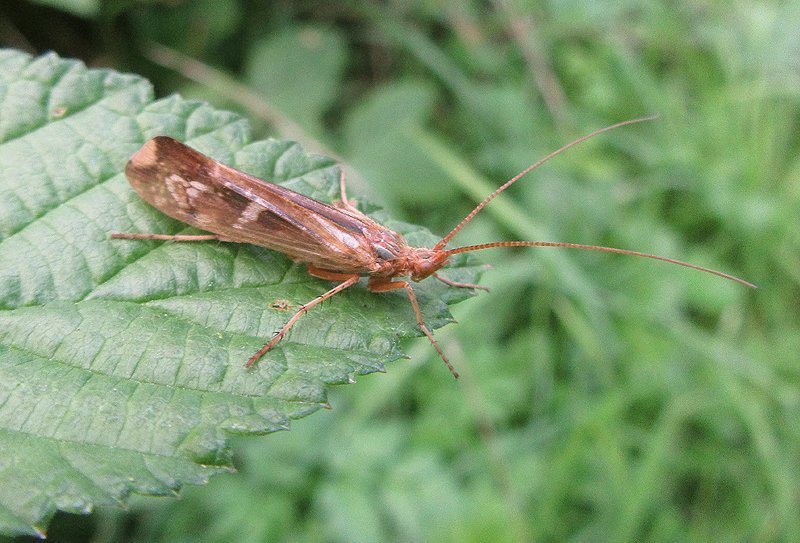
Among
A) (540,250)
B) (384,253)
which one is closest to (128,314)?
(384,253)

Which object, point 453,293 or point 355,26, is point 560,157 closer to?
point 355,26

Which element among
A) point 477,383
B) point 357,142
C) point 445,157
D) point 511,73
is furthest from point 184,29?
point 477,383

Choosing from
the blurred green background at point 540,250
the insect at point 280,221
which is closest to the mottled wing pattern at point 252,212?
the insect at point 280,221

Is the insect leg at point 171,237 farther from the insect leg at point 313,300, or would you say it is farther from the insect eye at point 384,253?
the insect eye at point 384,253

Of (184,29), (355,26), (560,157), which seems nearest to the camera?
(184,29)

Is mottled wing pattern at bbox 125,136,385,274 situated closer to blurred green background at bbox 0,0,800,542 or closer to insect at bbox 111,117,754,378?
insect at bbox 111,117,754,378

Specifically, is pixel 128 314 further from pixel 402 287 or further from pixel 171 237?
pixel 402 287
